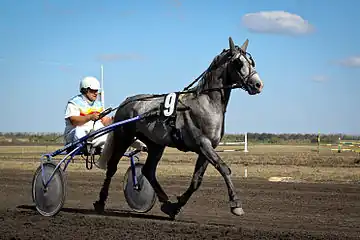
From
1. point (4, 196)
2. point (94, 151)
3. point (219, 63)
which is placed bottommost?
point (4, 196)

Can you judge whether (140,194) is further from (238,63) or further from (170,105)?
Answer: (238,63)

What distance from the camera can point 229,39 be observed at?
767cm

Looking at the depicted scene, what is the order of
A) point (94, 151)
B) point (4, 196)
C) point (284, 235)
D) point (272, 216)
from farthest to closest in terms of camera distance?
point (4, 196), point (94, 151), point (272, 216), point (284, 235)

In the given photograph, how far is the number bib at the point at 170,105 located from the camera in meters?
7.89

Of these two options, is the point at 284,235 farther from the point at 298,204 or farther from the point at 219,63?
the point at 298,204

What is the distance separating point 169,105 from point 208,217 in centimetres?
175


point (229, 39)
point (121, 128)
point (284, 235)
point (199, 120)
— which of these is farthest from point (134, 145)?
point (284, 235)

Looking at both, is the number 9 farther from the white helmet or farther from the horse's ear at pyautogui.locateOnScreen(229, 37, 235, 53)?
the white helmet

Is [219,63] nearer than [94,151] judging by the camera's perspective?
Yes

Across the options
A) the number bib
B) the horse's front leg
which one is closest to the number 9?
the number bib

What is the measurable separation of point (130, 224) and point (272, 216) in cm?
217

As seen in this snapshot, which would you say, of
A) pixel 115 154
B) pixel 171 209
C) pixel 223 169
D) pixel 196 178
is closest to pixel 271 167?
pixel 115 154

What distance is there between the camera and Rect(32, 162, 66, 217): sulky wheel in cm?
854

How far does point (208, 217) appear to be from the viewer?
855cm
